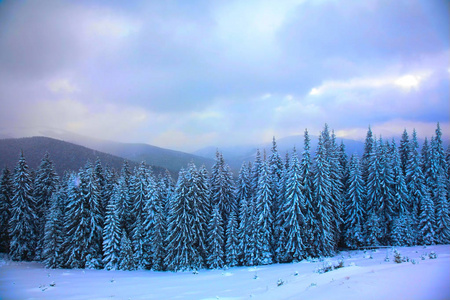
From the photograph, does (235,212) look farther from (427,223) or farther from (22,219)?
(22,219)

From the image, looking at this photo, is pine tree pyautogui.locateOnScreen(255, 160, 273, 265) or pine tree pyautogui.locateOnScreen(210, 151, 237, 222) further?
pine tree pyautogui.locateOnScreen(210, 151, 237, 222)

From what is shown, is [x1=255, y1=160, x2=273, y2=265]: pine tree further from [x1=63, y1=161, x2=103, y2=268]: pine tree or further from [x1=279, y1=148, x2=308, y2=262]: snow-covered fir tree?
[x1=63, y1=161, x2=103, y2=268]: pine tree

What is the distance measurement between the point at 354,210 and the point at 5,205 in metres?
59.5

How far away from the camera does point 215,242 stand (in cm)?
3638

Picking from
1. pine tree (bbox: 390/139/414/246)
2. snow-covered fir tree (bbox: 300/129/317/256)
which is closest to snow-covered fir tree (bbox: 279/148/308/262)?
snow-covered fir tree (bbox: 300/129/317/256)

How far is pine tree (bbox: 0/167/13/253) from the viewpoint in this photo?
43.8 meters

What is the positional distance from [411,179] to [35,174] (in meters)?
69.3

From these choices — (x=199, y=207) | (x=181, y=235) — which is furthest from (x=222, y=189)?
(x=181, y=235)

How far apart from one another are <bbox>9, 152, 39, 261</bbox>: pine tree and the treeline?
0.54ft

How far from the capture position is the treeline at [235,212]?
3616 cm

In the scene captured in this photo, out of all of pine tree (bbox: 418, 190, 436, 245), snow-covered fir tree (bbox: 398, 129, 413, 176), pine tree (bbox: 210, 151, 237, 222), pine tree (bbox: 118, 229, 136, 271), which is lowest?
pine tree (bbox: 118, 229, 136, 271)

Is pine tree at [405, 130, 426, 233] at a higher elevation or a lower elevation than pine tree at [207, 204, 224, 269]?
higher

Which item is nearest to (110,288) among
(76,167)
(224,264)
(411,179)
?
(224,264)

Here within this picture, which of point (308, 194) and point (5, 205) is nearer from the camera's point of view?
point (308, 194)
